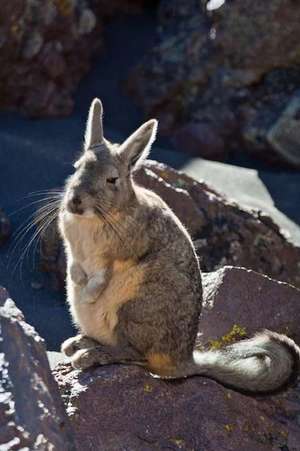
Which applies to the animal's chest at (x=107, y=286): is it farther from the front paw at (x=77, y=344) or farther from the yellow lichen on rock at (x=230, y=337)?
the yellow lichen on rock at (x=230, y=337)

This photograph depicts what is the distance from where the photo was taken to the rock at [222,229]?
28.3ft

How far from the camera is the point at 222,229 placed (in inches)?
349

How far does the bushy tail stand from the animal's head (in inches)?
48.1

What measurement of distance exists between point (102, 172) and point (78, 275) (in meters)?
0.71

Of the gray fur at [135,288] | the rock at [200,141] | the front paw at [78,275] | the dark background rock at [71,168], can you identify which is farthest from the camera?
the rock at [200,141]

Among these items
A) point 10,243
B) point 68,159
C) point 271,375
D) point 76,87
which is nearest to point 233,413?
point 271,375

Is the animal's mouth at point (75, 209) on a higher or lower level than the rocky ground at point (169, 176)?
higher

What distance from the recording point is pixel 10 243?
8.38 metres

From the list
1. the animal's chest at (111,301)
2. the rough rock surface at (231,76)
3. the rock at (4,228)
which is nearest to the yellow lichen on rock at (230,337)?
the animal's chest at (111,301)

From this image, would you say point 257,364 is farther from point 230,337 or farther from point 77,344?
point 77,344

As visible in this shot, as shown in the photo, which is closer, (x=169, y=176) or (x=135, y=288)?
(x=135, y=288)

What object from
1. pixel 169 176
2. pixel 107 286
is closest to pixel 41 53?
pixel 169 176

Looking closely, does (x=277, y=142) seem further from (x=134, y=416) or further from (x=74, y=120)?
(x=134, y=416)

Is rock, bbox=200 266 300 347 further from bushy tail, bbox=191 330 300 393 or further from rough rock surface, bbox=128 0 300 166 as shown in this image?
rough rock surface, bbox=128 0 300 166
